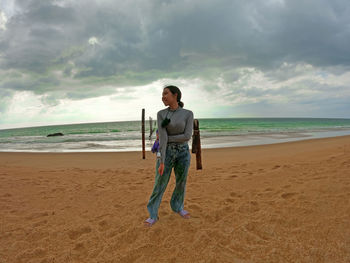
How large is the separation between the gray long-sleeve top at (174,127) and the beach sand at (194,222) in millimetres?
1310

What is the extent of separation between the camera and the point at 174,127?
10.8 feet

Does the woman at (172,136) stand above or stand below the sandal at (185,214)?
above

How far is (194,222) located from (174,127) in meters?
1.71

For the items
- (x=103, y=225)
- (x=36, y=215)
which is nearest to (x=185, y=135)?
(x=103, y=225)

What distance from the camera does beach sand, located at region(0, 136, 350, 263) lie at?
9.42 ft

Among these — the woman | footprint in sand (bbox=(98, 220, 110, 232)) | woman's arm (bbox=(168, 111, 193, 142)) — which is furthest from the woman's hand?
footprint in sand (bbox=(98, 220, 110, 232))

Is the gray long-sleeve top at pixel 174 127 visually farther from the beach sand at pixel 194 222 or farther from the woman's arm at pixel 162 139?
the beach sand at pixel 194 222

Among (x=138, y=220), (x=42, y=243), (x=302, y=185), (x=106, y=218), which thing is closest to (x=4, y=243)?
(x=42, y=243)

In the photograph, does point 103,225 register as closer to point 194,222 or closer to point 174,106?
point 194,222

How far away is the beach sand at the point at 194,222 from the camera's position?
287cm

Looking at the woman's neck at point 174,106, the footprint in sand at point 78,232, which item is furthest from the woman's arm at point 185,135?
the footprint in sand at point 78,232

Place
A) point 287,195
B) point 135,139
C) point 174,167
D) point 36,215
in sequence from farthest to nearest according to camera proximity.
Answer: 1. point 135,139
2. point 287,195
3. point 36,215
4. point 174,167

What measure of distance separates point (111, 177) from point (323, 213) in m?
6.19

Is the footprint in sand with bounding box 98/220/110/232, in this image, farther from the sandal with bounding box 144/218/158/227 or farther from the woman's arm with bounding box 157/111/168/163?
the woman's arm with bounding box 157/111/168/163
